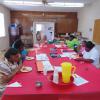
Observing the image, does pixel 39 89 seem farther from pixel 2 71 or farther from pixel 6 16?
pixel 6 16

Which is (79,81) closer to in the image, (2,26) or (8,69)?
(8,69)

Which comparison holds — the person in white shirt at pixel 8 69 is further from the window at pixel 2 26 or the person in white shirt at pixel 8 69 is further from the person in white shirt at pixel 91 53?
the window at pixel 2 26

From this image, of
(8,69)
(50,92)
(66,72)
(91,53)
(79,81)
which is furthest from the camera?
(91,53)

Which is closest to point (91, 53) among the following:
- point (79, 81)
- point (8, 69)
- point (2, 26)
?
point (79, 81)

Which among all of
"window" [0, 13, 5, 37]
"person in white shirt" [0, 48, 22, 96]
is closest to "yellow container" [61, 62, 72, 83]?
"person in white shirt" [0, 48, 22, 96]

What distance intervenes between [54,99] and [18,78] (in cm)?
58

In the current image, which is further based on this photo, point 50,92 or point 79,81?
point 79,81

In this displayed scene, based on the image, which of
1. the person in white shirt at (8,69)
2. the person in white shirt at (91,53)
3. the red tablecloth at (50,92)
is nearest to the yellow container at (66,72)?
the red tablecloth at (50,92)

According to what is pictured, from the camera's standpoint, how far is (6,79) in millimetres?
1837

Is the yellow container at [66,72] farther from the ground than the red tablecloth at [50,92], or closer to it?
farther from the ground

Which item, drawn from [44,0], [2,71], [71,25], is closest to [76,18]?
[71,25]

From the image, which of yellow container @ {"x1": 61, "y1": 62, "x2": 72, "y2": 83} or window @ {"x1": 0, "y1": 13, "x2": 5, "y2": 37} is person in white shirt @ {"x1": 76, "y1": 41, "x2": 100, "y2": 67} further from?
window @ {"x1": 0, "y1": 13, "x2": 5, "y2": 37}

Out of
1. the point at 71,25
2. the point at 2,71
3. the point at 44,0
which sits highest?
the point at 44,0

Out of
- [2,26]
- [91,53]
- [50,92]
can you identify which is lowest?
[50,92]
